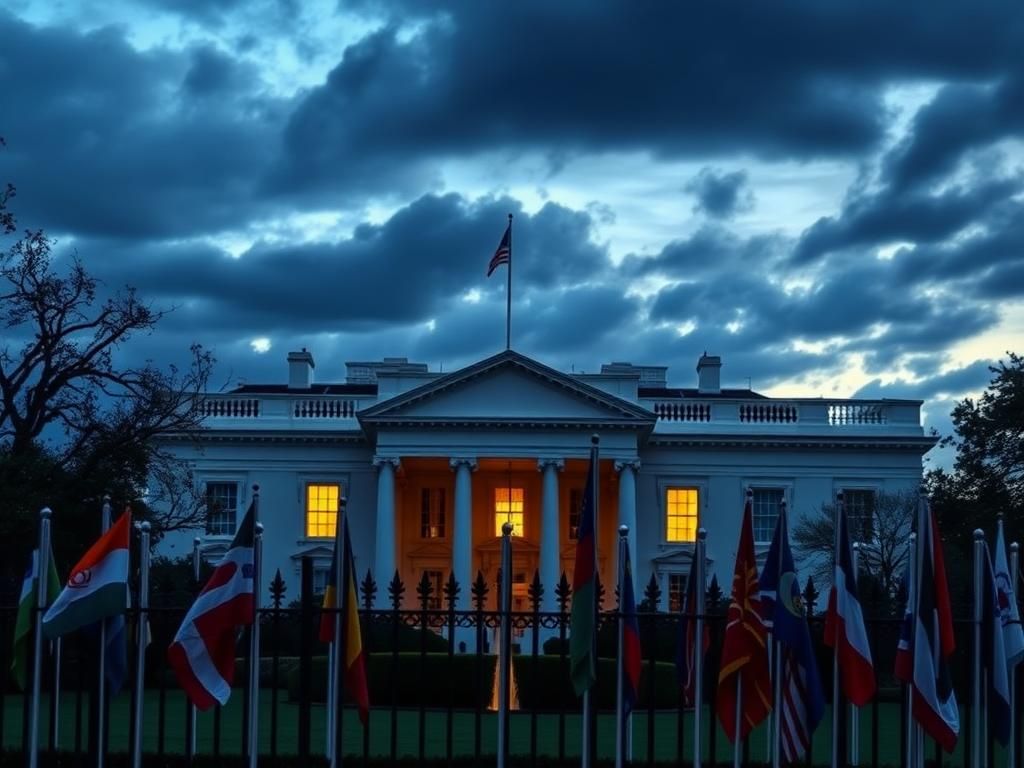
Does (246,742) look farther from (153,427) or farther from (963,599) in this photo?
(963,599)

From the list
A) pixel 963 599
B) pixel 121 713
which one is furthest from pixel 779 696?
Result: pixel 963 599

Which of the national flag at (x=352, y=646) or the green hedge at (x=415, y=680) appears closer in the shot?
the national flag at (x=352, y=646)

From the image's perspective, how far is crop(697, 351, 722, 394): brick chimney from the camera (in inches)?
2584

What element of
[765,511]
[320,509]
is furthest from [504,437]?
[765,511]

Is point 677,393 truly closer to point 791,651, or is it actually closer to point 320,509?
point 320,509

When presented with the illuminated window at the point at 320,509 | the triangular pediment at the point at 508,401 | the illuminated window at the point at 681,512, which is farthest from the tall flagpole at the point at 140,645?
the illuminated window at the point at 681,512

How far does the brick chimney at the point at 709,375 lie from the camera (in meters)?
65.6

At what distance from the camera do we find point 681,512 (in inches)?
2323

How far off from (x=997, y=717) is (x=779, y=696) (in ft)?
5.31

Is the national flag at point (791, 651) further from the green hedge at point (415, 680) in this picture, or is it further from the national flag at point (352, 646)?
the green hedge at point (415, 680)

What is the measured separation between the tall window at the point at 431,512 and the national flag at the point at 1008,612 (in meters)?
46.7

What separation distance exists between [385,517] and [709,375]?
16.6 meters

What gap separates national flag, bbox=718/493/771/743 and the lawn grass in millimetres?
4407

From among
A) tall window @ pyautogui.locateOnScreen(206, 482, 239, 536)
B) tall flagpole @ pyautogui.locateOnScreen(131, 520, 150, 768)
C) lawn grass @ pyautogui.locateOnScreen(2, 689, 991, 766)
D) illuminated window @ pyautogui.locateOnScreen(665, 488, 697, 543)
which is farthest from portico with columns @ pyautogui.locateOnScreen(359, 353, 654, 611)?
tall flagpole @ pyautogui.locateOnScreen(131, 520, 150, 768)
